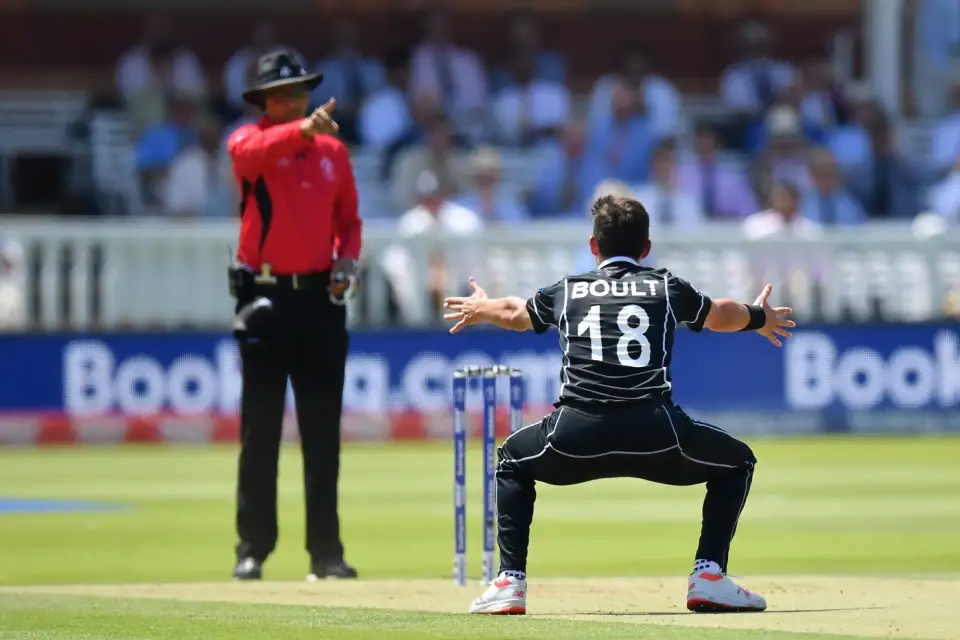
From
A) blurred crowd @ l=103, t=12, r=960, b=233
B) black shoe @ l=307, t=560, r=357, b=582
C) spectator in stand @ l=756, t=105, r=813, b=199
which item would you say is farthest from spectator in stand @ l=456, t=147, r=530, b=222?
black shoe @ l=307, t=560, r=357, b=582

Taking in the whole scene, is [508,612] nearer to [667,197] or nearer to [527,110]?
[667,197]

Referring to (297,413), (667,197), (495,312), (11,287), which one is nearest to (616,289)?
(495,312)

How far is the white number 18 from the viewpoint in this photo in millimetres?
7512

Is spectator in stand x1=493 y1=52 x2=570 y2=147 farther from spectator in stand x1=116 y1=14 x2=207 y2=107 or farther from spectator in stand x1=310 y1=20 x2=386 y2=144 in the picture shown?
spectator in stand x1=116 y1=14 x2=207 y2=107

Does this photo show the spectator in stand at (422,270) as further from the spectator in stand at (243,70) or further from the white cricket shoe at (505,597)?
the white cricket shoe at (505,597)

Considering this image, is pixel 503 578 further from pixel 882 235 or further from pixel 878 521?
pixel 882 235

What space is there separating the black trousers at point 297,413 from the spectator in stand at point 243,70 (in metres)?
11.2

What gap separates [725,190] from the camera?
20750 millimetres

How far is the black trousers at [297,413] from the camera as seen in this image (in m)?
9.55

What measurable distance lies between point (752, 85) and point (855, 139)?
1424 millimetres

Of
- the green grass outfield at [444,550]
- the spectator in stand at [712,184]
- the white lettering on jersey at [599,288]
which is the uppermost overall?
the spectator in stand at [712,184]

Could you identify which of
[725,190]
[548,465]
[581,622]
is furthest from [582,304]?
[725,190]

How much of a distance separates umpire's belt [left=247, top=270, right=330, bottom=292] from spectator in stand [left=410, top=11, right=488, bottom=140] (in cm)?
1183

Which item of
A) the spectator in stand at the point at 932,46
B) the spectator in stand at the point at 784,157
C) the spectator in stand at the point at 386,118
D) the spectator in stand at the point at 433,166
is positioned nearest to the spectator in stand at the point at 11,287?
the spectator in stand at the point at 433,166
